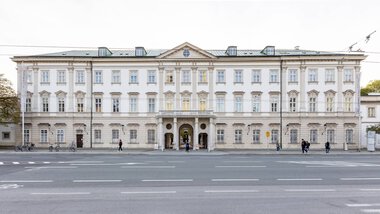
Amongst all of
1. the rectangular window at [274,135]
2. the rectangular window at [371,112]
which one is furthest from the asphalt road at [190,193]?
the rectangular window at [371,112]

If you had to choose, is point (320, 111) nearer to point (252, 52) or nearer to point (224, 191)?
point (252, 52)

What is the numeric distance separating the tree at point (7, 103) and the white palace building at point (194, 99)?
1.69 metres

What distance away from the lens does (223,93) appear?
43906mm

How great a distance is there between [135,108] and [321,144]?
90.2ft

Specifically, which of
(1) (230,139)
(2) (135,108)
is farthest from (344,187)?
(2) (135,108)

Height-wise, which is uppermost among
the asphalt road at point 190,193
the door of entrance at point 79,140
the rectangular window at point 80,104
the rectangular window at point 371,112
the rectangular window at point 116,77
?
the rectangular window at point 116,77

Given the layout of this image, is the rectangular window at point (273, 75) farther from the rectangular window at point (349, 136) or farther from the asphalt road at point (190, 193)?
the asphalt road at point (190, 193)

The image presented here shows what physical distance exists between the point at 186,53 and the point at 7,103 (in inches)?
1023

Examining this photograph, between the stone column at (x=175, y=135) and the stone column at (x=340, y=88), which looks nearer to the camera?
the stone column at (x=175, y=135)

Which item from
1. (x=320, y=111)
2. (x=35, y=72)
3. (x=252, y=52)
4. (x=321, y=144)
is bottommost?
(x=321, y=144)

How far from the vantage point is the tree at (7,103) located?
41.7 meters

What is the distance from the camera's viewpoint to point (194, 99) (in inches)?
1732

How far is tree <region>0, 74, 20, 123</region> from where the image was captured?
4166cm

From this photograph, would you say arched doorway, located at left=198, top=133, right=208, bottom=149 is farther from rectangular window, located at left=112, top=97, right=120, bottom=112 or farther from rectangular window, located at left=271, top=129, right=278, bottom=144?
rectangular window, located at left=112, top=97, right=120, bottom=112
